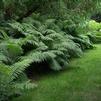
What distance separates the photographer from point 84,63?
887 cm

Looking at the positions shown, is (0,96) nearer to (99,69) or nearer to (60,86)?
(60,86)

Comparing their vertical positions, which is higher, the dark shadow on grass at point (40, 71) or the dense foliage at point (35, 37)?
the dense foliage at point (35, 37)

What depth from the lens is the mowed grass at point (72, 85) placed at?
19.4ft

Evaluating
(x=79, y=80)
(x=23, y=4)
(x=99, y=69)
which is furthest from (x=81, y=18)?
(x=79, y=80)

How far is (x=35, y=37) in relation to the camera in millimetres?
8469

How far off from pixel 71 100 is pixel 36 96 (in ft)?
2.55

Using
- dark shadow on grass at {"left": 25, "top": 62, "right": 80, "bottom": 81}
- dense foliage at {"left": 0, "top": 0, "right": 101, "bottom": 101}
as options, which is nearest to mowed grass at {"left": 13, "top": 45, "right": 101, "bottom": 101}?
dark shadow on grass at {"left": 25, "top": 62, "right": 80, "bottom": 81}

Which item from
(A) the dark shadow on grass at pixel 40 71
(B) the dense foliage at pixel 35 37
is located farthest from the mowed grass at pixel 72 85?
(B) the dense foliage at pixel 35 37

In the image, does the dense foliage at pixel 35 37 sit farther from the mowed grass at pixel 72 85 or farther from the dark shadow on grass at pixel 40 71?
the mowed grass at pixel 72 85

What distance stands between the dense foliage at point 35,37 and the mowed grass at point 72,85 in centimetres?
28

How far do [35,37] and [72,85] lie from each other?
7.84 feet

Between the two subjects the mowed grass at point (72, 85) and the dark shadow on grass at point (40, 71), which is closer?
the mowed grass at point (72, 85)

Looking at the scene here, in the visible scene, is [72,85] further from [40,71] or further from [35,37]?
[35,37]

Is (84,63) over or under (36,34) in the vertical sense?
under
